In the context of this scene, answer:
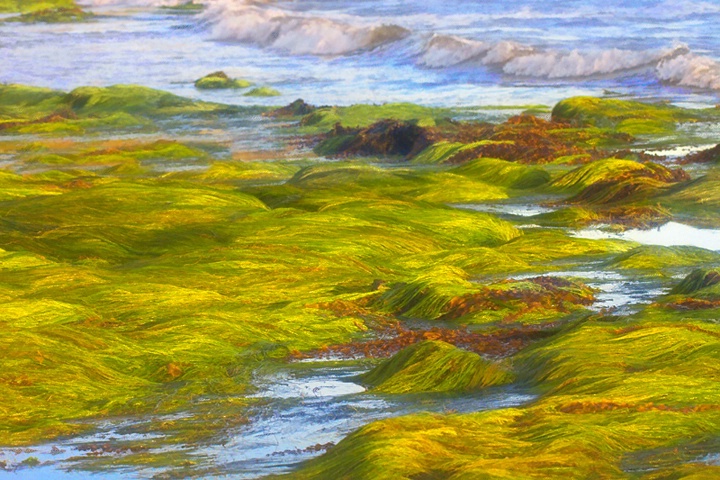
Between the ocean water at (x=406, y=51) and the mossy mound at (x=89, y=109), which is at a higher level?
the mossy mound at (x=89, y=109)

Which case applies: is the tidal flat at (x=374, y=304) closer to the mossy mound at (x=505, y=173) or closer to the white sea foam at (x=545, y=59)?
the mossy mound at (x=505, y=173)

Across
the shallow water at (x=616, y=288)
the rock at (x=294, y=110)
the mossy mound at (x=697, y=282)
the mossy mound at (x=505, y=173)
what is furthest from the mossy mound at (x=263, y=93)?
the mossy mound at (x=697, y=282)

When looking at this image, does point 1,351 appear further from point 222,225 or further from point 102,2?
point 102,2

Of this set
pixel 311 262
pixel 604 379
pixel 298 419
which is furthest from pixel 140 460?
pixel 311 262

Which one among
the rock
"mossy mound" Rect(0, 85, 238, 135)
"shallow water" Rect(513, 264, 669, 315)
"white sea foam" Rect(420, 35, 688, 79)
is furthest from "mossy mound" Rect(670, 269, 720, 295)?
"white sea foam" Rect(420, 35, 688, 79)

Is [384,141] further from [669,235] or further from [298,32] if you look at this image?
[298,32]
